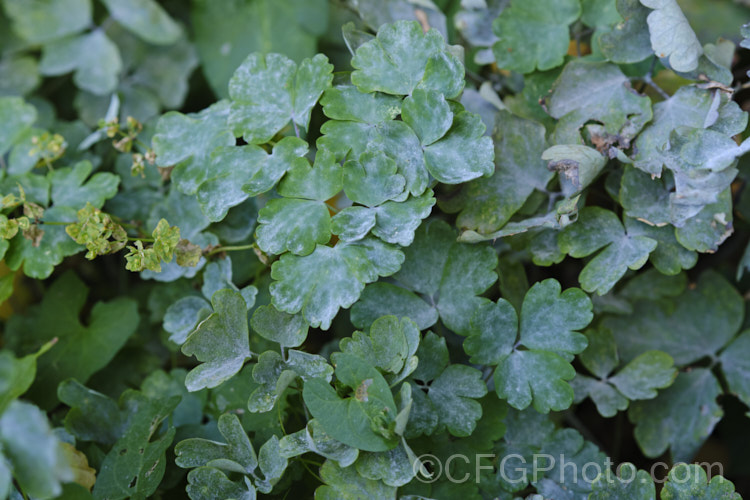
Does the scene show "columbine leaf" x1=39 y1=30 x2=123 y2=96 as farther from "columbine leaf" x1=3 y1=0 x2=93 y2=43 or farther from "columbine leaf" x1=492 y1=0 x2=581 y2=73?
"columbine leaf" x1=492 y1=0 x2=581 y2=73

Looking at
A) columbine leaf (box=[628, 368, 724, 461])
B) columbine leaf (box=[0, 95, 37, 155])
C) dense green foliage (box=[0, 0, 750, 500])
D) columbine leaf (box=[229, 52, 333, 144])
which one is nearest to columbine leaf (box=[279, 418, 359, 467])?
dense green foliage (box=[0, 0, 750, 500])

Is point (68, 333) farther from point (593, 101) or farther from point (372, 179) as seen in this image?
point (593, 101)

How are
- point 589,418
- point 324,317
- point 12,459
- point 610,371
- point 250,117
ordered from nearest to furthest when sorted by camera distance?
point 12,459
point 324,317
point 250,117
point 610,371
point 589,418

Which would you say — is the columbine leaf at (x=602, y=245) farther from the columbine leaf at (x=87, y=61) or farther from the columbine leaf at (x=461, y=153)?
the columbine leaf at (x=87, y=61)

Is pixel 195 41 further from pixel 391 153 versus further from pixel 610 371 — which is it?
pixel 610 371

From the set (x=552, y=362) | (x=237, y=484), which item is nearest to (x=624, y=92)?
(x=552, y=362)
